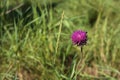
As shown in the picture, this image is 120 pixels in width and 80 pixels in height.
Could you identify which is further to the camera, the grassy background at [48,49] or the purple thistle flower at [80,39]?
the grassy background at [48,49]

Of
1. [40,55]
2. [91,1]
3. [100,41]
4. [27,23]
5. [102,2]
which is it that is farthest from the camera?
[91,1]

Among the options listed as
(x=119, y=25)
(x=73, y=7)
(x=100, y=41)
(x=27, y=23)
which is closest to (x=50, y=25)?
(x=27, y=23)

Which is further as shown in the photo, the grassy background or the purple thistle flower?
the grassy background

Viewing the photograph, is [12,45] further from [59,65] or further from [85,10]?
[85,10]

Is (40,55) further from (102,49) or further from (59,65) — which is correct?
(102,49)

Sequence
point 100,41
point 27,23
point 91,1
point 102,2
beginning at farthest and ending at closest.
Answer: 1. point 91,1
2. point 102,2
3. point 100,41
4. point 27,23

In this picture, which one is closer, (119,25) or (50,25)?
(50,25)

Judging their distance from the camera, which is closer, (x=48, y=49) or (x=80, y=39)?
(x=80, y=39)

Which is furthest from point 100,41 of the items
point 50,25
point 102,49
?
point 50,25

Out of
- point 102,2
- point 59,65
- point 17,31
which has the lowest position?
point 59,65

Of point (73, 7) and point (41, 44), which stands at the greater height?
point (73, 7)
